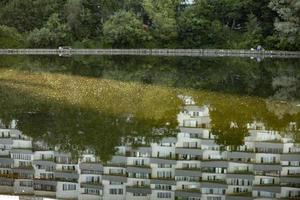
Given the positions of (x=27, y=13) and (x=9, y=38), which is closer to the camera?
(x=9, y=38)

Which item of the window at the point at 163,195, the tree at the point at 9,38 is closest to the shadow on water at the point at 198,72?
the tree at the point at 9,38

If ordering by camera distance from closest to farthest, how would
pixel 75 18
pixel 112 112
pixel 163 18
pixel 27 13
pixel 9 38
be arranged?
pixel 112 112, pixel 9 38, pixel 163 18, pixel 75 18, pixel 27 13

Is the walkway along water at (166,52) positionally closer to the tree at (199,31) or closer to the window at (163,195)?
the tree at (199,31)

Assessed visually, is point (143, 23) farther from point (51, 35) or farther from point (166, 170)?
point (166, 170)

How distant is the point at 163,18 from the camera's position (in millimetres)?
53594

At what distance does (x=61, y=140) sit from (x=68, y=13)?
4244 cm

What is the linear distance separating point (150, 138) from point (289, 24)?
32848mm

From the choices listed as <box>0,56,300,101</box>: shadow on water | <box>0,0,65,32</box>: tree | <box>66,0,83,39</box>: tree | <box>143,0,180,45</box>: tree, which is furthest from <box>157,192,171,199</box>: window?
<box>0,0,65,32</box>: tree

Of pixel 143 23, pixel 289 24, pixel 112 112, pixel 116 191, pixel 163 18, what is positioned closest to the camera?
pixel 116 191

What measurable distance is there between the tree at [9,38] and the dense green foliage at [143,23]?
1.05 feet

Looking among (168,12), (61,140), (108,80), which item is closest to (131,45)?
(168,12)

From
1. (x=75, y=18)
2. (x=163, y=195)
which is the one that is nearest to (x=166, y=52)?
(x=75, y=18)

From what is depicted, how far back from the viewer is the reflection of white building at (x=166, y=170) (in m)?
10.2

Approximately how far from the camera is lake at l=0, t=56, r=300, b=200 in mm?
10672
